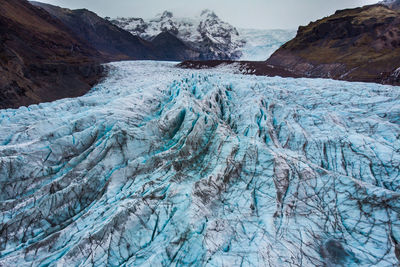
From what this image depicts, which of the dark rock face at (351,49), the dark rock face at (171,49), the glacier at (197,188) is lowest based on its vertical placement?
the glacier at (197,188)

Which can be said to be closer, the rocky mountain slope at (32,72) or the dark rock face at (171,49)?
the rocky mountain slope at (32,72)

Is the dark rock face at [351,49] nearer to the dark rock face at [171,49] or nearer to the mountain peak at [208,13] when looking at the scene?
the dark rock face at [171,49]

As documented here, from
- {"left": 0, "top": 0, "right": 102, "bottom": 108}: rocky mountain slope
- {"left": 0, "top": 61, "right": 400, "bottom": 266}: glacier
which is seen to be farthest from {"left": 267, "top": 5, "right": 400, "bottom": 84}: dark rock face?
{"left": 0, "top": 0, "right": 102, "bottom": 108}: rocky mountain slope

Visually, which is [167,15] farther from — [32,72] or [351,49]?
[32,72]

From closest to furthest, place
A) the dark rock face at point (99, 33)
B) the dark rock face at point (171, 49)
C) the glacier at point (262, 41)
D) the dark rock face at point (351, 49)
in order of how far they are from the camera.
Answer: the dark rock face at point (351, 49) → the dark rock face at point (99, 33) → the glacier at point (262, 41) → the dark rock face at point (171, 49)

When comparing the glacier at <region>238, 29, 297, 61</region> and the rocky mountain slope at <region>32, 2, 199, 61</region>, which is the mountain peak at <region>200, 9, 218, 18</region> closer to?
the glacier at <region>238, 29, 297, 61</region>

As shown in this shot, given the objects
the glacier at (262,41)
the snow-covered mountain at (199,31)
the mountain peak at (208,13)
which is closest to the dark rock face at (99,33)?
the snow-covered mountain at (199,31)

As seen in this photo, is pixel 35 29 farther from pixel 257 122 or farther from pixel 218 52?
pixel 218 52
